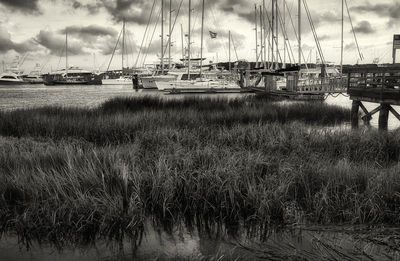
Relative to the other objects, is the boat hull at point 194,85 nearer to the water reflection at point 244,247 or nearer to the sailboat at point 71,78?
the water reflection at point 244,247

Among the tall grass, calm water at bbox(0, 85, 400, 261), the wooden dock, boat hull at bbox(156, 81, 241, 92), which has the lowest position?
calm water at bbox(0, 85, 400, 261)

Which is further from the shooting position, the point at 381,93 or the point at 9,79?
the point at 9,79

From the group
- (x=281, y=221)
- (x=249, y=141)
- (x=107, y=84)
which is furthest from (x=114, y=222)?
(x=107, y=84)

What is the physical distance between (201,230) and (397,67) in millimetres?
11550

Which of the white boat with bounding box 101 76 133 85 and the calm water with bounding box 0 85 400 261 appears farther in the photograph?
the white boat with bounding box 101 76 133 85

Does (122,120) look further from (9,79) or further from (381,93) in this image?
(9,79)

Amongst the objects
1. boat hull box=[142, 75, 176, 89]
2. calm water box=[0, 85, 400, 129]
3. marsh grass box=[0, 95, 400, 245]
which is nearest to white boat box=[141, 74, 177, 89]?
boat hull box=[142, 75, 176, 89]

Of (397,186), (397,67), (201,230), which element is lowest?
(201,230)

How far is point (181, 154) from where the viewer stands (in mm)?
8242

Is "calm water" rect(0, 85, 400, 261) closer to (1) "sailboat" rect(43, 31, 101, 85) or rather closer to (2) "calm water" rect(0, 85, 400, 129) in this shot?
(2) "calm water" rect(0, 85, 400, 129)

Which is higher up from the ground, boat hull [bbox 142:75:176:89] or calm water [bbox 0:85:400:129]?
boat hull [bbox 142:75:176:89]

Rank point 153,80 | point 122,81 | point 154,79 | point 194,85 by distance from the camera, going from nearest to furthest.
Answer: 1. point 194,85
2. point 154,79
3. point 153,80
4. point 122,81

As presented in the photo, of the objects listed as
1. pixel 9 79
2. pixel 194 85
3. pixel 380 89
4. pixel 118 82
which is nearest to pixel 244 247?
pixel 380 89

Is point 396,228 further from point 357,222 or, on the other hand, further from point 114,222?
point 114,222
